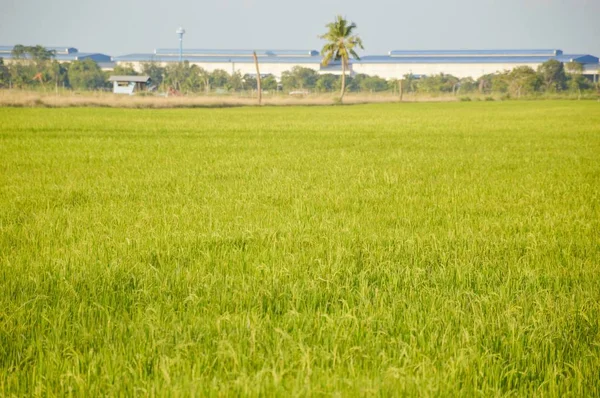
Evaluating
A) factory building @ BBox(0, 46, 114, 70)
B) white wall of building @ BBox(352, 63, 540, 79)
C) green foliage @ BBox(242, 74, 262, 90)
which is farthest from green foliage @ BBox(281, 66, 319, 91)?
factory building @ BBox(0, 46, 114, 70)

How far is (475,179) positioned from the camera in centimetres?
1131

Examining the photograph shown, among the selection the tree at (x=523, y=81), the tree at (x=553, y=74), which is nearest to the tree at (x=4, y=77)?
the tree at (x=523, y=81)

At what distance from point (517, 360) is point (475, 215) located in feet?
15.0

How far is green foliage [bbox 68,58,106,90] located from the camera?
112 m

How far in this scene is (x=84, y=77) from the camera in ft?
366

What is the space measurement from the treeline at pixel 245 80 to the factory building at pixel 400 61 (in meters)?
22.2

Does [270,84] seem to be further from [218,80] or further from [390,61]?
[390,61]

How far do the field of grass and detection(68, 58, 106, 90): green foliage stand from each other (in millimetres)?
108029

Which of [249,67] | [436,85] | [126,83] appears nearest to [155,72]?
[126,83]

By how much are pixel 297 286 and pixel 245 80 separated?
390ft

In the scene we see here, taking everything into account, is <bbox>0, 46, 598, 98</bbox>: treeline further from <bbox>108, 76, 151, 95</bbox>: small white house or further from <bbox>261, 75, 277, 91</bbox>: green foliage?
<bbox>108, 76, 151, 95</bbox>: small white house

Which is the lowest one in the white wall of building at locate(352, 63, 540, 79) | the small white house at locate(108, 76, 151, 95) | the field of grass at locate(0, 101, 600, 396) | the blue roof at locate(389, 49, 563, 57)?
the field of grass at locate(0, 101, 600, 396)

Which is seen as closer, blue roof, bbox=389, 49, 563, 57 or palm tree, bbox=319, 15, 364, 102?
palm tree, bbox=319, 15, 364, 102

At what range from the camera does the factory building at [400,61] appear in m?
147
